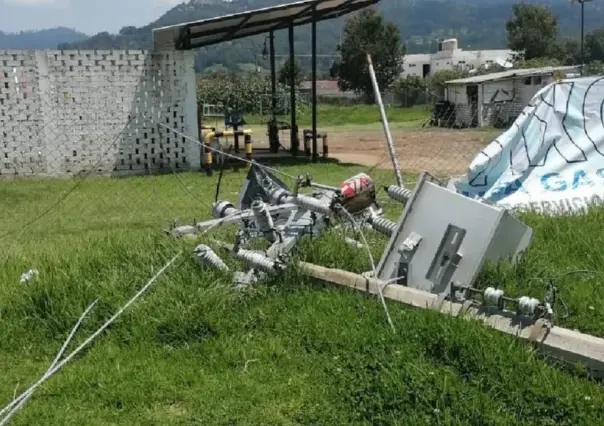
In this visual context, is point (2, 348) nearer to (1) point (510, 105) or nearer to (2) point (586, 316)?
(2) point (586, 316)

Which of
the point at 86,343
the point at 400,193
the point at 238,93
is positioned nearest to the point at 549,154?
the point at 400,193

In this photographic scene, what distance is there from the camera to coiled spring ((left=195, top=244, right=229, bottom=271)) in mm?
4402

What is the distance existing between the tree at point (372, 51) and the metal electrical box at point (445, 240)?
178ft

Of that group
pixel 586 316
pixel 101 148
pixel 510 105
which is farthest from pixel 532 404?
pixel 510 105

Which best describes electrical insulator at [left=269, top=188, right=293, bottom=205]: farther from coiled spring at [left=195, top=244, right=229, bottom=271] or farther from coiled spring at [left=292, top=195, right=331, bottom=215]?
coiled spring at [left=195, top=244, right=229, bottom=271]

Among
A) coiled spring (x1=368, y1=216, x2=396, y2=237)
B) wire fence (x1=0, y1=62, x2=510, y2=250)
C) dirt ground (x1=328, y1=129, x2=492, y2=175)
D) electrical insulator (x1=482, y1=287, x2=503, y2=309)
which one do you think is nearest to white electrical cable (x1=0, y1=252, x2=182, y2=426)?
coiled spring (x1=368, y1=216, x2=396, y2=237)

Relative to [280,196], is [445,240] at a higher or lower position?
lower

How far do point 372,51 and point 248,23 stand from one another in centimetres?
4376

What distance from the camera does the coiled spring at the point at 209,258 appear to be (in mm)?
4402

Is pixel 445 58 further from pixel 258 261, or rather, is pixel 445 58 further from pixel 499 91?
pixel 258 261

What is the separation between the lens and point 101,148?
1398 centimetres

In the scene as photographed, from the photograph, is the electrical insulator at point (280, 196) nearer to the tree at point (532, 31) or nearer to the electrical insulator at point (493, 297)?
the electrical insulator at point (493, 297)

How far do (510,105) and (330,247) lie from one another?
995 inches

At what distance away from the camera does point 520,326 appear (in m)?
3.33
